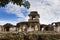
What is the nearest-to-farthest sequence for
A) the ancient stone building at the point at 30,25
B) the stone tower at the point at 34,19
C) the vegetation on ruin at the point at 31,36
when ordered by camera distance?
the vegetation on ruin at the point at 31,36 → the ancient stone building at the point at 30,25 → the stone tower at the point at 34,19

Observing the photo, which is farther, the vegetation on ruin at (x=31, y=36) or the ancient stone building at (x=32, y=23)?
the ancient stone building at (x=32, y=23)

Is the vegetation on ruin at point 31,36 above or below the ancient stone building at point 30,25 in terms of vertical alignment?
above

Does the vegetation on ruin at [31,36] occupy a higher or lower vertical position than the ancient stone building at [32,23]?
higher

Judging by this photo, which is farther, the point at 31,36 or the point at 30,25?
the point at 30,25

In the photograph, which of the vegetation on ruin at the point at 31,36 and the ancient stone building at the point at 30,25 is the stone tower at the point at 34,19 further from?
the vegetation on ruin at the point at 31,36

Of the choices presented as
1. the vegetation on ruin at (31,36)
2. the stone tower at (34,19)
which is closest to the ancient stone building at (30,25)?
the stone tower at (34,19)

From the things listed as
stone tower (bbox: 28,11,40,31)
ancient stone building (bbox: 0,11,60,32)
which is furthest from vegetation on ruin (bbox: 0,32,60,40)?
stone tower (bbox: 28,11,40,31)

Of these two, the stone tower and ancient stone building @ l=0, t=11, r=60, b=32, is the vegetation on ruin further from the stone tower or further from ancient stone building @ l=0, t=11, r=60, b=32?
the stone tower

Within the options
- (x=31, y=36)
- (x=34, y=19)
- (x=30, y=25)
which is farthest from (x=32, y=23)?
(x=31, y=36)

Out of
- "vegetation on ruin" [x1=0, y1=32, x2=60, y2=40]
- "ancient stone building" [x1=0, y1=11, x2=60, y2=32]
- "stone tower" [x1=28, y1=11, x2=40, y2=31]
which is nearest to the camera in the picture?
"vegetation on ruin" [x1=0, y1=32, x2=60, y2=40]

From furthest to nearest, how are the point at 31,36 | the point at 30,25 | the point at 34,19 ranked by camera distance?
the point at 34,19, the point at 30,25, the point at 31,36

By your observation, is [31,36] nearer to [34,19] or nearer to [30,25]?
[30,25]

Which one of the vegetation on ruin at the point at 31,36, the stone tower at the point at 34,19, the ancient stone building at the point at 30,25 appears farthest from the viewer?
the stone tower at the point at 34,19

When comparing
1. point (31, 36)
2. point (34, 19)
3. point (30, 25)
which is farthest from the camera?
point (34, 19)
